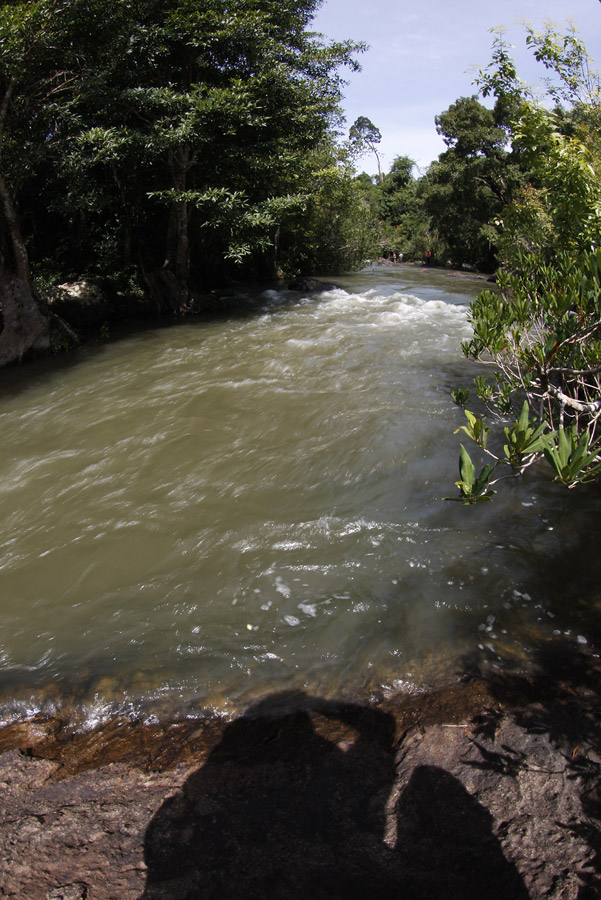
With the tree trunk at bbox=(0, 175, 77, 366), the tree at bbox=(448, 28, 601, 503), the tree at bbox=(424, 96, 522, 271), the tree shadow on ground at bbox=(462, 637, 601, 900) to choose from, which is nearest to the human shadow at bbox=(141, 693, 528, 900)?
the tree shadow on ground at bbox=(462, 637, 601, 900)

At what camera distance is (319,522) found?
4.41 metres

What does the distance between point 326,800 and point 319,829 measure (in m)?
0.13

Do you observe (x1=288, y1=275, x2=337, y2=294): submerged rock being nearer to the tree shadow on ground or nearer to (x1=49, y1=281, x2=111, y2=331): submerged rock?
(x1=49, y1=281, x2=111, y2=331): submerged rock

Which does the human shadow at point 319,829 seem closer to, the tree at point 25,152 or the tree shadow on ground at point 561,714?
the tree shadow on ground at point 561,714

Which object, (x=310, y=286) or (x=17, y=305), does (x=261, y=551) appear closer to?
(x=17, y=305)

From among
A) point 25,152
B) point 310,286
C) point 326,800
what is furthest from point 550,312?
point 310,286

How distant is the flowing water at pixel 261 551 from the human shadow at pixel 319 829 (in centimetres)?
43

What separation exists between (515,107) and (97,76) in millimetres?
9026

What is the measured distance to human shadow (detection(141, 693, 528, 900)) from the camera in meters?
1.76

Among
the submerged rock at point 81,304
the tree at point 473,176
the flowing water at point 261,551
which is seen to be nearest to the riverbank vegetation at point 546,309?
the flowing water at point 261,551

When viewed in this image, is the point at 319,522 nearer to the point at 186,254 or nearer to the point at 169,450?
the point at 169,450

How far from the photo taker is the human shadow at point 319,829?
1.76 meters

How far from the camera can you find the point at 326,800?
Answer: 2.10m

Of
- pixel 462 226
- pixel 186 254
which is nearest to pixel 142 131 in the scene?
pixel 186 254
